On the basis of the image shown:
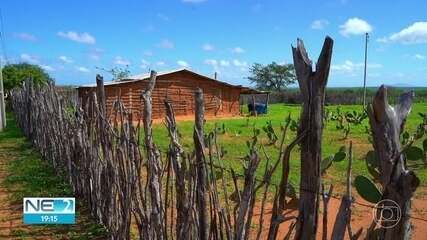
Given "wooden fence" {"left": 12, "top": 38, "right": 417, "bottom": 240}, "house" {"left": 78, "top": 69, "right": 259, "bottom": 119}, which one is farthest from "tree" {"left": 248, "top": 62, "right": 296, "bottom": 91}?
"wooden fence" {"left": 12, "top": 38, "right": 417, "bottom": 240}

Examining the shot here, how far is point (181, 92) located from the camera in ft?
92.8

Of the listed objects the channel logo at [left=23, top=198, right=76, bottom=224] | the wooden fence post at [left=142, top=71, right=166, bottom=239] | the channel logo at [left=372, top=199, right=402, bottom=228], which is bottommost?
the channel logo at [left=23, top=198, right=76, bottom=224]

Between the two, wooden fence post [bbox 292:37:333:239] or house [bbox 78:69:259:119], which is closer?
wooden fence post [bbox 292:37:333:239]

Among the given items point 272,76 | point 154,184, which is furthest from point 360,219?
point 272,76

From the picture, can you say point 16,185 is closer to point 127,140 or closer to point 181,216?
point 127,140

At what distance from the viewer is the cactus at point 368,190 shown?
6.03 feet

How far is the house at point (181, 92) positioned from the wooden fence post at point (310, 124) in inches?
921

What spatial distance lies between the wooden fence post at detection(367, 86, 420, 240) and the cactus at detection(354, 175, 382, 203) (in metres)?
0.19

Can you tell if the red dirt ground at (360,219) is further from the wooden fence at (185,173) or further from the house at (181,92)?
the house at (181,92)

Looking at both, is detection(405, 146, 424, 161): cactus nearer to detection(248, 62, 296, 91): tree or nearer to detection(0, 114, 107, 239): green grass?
detection(0, 114, 107, 239): green grass

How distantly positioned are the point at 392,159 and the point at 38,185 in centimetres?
708

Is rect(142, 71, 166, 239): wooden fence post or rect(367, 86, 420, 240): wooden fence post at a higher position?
rect(367, 86, 420, 240): wooden fence post

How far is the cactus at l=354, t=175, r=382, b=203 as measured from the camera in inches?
72.4

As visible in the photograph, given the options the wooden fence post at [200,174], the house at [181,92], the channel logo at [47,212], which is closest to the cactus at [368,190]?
the wooden fence post at [200,174]
